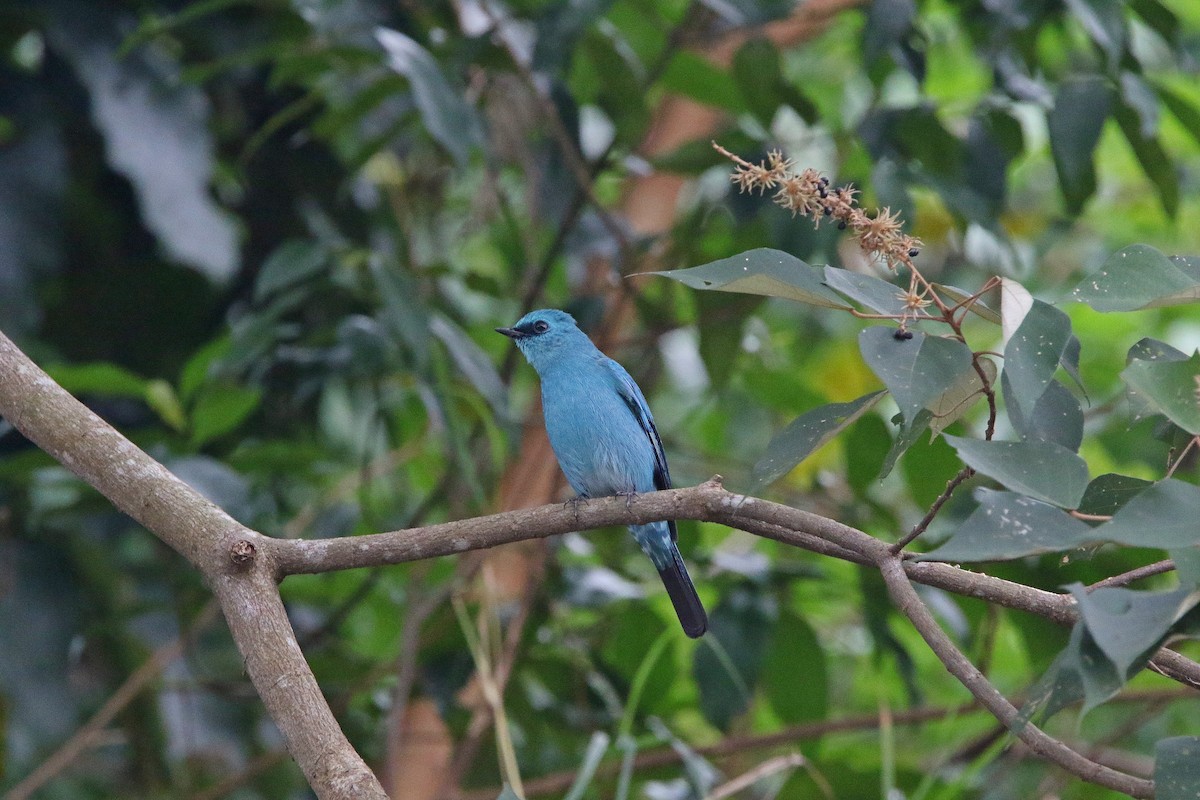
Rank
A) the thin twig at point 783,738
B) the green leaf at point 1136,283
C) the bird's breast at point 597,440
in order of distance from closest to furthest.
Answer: the green leaf at point 1136,283
the bird's breast at point 597,440
the thin twig at point 783,738

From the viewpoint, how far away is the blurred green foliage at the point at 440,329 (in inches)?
141

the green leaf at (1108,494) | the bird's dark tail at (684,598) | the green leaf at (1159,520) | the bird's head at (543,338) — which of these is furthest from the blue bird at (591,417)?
the green leaf at (1159,520)

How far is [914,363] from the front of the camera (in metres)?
1.66

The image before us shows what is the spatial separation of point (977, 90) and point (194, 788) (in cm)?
499

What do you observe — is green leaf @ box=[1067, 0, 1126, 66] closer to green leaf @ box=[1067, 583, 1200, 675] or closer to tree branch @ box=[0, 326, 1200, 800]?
tree branch @ box=[0, 326, 1200, 800]

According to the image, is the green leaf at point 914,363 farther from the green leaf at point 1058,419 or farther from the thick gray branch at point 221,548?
the thick gray branch at point 221,548

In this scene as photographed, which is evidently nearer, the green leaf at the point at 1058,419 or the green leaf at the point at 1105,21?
the green leaf at the point at 1058,419

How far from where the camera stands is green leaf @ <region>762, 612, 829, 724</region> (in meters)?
3.91

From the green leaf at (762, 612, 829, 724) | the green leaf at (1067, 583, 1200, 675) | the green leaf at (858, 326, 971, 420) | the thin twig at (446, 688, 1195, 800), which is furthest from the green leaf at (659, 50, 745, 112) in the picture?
the green leaf at (1067, 583, 1200, 675)

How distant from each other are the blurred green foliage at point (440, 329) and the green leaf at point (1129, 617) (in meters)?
1.77

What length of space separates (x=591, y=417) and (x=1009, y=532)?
230 centimetres

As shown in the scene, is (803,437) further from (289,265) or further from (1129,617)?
(289,265)

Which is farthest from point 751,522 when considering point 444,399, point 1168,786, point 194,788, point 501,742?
point 194,788

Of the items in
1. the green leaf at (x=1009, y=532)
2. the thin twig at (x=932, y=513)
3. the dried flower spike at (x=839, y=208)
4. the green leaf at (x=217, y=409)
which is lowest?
the green leaf at (x=217, y=409)
